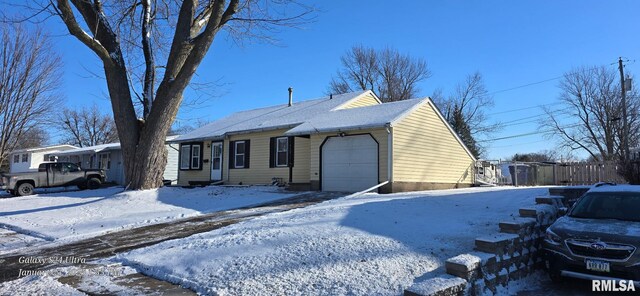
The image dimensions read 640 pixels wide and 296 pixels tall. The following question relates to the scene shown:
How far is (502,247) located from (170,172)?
Answer: 2799 cm

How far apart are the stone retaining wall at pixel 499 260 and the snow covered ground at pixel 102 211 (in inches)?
327

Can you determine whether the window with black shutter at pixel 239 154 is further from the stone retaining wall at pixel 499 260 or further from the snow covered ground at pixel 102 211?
the stone retaining wall at pixel 499 260

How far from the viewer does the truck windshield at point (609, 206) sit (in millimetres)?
6473

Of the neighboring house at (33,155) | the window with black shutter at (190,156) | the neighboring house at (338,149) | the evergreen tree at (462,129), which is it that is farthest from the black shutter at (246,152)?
the neighboring house at (33,155)

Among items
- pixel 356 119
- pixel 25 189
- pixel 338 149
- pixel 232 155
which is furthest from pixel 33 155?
pixel 356 119

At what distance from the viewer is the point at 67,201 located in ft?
51.5

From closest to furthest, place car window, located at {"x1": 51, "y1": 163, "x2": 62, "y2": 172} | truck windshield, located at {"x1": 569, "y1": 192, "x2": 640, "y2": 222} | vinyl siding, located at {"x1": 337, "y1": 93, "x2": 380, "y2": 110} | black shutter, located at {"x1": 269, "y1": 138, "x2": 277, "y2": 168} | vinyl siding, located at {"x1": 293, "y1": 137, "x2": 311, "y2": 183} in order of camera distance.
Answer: truck windshield, located at {"x1": 569, "y1": 192, "x2": 640, "y2": 222} < vinyl siding, located at {"x1": 293, "y1": 137, "x2": 311, "y2": 183} < black shutter, located at {"x1": 269, "y1": 138, "x2": 277, "y2": 168} < vinyl siding, located at {"x1": 337, "y1": 93, "x2": 380, "y2": 110} < car window, located at {"x1": 51, "y1": 163, "x2": 62, "y2": 172}

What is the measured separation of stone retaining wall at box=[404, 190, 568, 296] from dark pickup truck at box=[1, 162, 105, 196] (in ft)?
78.9

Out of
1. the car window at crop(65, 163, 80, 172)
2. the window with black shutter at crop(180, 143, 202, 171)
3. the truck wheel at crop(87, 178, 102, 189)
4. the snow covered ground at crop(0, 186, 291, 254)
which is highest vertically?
the window with black shutter at crop(180, 143, 202, 171)

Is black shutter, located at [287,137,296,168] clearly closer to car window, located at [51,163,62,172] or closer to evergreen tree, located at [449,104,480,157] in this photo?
car window, located at [51,163,62,172]

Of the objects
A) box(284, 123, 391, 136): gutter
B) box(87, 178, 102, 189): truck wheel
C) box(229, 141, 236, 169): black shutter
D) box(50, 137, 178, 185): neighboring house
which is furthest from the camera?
box(50, 137, 178, 185): neighboring house

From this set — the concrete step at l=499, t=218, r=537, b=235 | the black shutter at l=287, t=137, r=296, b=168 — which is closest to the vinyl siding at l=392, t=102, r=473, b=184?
the black shutter at l=287, t=137, r=296, b=168

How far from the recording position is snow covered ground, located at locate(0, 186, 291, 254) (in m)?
10.4

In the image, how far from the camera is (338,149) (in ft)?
55.4
